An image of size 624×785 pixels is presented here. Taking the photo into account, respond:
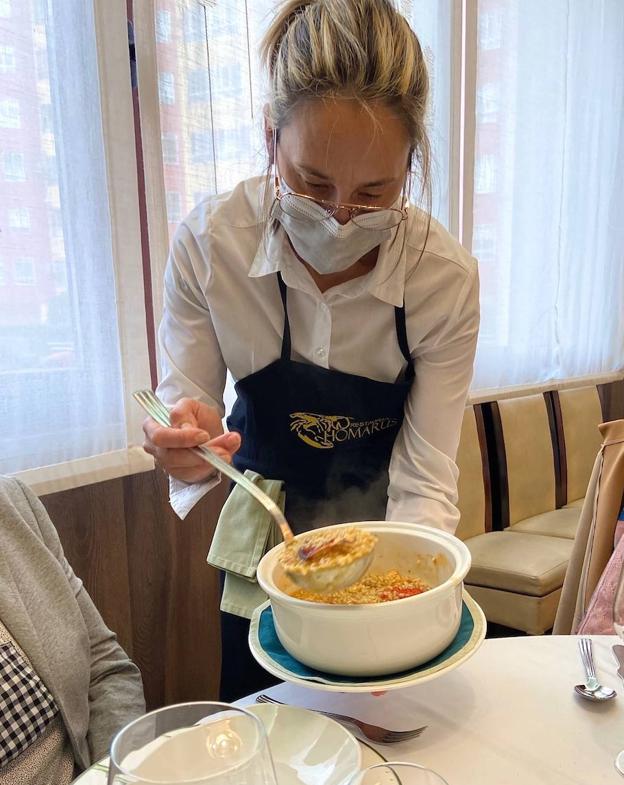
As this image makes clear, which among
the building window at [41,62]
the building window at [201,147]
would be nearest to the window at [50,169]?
the building window at [41,62]

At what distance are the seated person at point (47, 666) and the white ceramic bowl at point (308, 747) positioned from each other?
1.78 ft

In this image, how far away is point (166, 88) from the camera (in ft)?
5.81

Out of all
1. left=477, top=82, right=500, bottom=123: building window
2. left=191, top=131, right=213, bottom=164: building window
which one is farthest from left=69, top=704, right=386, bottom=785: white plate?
left=477, top=82, right=500, bottom=123: building window

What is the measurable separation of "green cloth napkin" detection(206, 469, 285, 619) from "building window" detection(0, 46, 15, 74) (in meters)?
1.05

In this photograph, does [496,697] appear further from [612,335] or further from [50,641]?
[612,335]

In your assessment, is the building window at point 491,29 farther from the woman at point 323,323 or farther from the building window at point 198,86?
the woman at point 323,323

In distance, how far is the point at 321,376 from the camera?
4.05ft

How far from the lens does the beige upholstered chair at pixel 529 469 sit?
9.32ft

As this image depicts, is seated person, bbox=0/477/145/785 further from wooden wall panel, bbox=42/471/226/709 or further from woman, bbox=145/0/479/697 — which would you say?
wooden wall panel, bbox=42/471/226/709

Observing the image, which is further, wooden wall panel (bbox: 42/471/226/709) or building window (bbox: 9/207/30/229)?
wooden wall panel (bbox: 42/471/226/709)

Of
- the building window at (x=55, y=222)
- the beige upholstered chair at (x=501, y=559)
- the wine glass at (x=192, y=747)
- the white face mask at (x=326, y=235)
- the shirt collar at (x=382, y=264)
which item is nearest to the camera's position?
the wine glass at (x=192, y=747)

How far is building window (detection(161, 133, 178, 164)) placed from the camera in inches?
70.4

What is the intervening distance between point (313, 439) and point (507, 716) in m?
0.64

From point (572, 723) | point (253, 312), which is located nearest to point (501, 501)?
point (253, 312)
